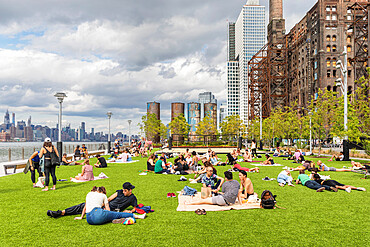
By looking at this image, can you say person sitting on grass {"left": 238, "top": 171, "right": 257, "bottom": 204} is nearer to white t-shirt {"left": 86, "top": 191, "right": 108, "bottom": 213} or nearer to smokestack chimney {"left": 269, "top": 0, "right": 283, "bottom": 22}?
white t-shirt {"left": 86, "top": 191, "right": 108, "bottom": 213}

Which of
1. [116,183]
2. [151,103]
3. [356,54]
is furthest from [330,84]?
[116,183]

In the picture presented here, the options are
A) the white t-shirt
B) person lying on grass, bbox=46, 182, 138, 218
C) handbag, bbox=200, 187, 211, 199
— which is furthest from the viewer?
handbag, bbox=200, 187, 211, 199

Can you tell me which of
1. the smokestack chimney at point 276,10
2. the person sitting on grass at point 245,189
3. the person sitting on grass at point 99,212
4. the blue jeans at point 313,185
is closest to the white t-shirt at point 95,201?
the person sitting on grass at point 99,212

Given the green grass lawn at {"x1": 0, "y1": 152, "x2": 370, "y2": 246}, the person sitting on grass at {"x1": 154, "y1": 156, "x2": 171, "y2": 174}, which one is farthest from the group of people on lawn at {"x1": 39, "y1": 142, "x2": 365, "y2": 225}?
the person sitting on grass at {"x1": 154, "y1": 156, "x2": 171, "y2": 174}

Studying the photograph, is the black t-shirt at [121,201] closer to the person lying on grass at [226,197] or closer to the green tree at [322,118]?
the person lying on grass at [226,197]

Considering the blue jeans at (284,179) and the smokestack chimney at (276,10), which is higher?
the smokestack chimney at (276,10)

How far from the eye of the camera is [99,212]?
21.4 ft

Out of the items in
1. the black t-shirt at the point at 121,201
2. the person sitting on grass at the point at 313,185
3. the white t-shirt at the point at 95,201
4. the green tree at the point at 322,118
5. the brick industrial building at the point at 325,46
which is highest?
the brick industrial building at the point at 325,46

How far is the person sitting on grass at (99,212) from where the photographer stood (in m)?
6.52

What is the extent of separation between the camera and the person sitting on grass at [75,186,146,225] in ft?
21.4

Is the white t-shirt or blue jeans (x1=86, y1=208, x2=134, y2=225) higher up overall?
the white t-shirt

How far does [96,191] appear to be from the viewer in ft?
23.0

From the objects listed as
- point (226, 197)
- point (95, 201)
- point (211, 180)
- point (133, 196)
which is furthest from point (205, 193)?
point (95, 201)

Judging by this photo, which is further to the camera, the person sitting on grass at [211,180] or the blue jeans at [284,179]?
the blue jeans at [284,179]
